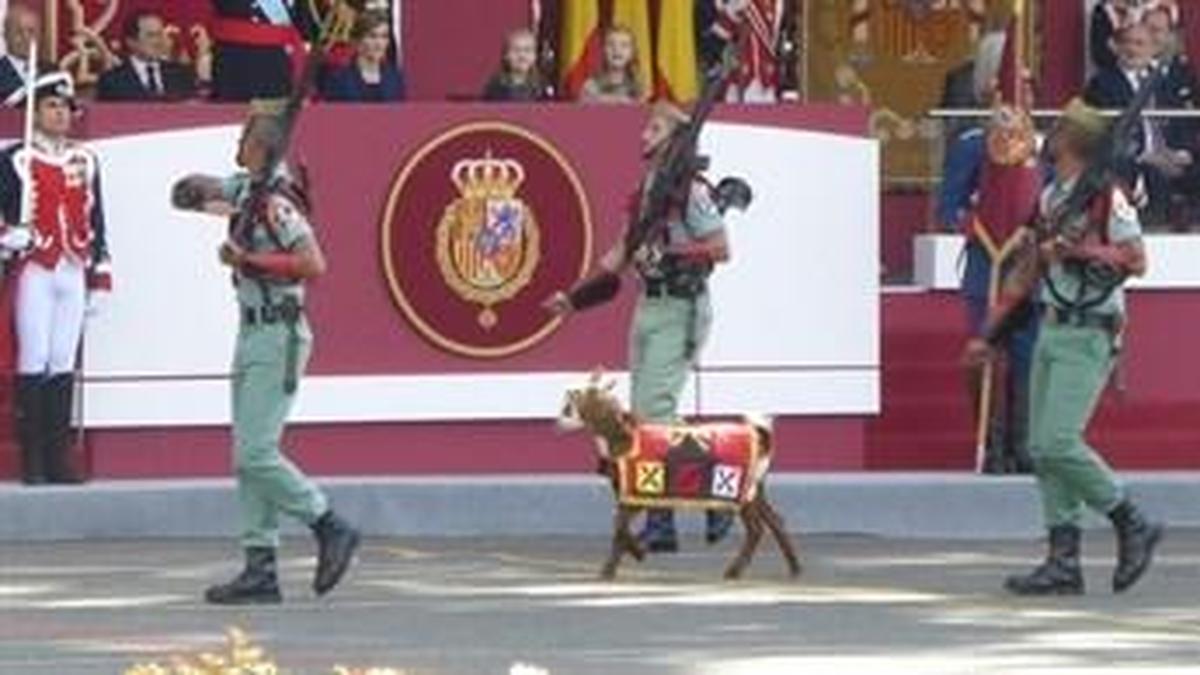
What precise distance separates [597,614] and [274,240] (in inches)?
75.2

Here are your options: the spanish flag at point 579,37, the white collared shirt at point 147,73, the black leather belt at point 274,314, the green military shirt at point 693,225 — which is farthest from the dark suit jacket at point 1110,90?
the black leather belt at point 274,314

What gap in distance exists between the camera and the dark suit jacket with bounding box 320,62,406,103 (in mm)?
22516

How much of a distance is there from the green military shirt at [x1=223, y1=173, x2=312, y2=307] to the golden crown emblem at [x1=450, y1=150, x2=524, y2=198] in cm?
426

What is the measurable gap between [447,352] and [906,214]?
9.10 feet

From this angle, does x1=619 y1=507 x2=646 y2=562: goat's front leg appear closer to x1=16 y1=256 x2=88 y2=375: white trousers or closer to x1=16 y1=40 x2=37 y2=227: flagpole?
x1=16 y1=256 x2=88 y2=375: white trousers

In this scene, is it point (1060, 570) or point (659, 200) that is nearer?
point (1060, 570)

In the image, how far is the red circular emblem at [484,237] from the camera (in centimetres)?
2177

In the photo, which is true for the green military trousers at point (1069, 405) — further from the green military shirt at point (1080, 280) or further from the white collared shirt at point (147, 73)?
the white collared shirt at point (147, 73)

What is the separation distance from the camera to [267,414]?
57.3ft

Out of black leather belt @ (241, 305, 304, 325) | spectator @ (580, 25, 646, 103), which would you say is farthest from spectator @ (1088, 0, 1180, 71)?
black leather belt @ (241, 305, 304, 325)

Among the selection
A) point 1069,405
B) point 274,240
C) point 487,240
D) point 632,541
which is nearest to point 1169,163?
point 487,240

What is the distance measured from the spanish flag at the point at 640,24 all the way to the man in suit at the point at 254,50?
78.2 inches

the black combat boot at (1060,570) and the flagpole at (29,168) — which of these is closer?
the black combat boot at (1060,570)

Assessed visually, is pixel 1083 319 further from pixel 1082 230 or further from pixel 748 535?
pixel 748 535
